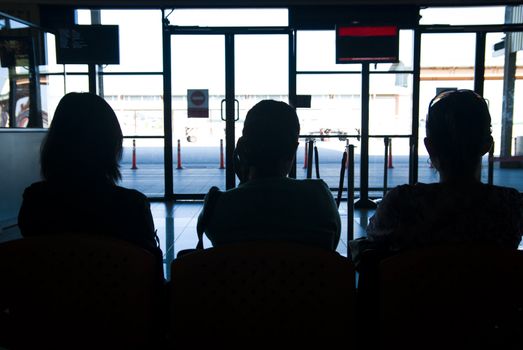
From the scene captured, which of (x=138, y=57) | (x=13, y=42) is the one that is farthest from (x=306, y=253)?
(x=138, y=57)

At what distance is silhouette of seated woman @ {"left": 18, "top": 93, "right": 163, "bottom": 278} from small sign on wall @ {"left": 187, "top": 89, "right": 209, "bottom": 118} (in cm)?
547

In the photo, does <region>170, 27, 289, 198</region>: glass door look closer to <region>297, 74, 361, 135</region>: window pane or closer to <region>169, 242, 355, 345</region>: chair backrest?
<region>297, 74, 361, 135</region>: window pane

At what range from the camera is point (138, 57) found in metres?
7.01

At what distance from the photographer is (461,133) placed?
1510 mm

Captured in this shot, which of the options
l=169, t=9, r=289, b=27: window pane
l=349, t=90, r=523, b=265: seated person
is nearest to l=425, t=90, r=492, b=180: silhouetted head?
l=349, t=90, r=523, b=265: seated person

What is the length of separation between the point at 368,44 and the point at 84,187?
17.9ft

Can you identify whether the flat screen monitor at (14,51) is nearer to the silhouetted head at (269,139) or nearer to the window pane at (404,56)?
the window pane at (404,56)

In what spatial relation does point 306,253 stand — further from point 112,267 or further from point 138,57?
point 138,57

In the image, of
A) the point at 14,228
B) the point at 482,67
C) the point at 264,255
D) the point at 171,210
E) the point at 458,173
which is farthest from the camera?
the point at 482,67

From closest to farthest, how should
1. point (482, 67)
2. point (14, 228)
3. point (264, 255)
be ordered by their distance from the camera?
point (264, 255)
point (14, 228)
point (482, 67)

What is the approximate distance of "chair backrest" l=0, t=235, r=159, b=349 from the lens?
3.93ft

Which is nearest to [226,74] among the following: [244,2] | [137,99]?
[244,2]

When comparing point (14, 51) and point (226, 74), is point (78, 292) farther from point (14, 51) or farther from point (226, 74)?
point (226, 74)

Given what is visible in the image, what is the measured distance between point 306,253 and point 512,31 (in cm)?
703
